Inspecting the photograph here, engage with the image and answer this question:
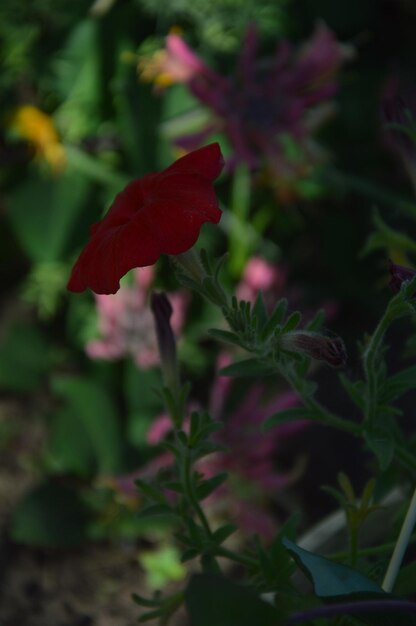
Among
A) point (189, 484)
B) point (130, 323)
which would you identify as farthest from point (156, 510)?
point (130, 323)

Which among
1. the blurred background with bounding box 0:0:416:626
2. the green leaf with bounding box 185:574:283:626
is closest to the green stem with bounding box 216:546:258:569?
the green leaf with bounding box 185:574:283:626

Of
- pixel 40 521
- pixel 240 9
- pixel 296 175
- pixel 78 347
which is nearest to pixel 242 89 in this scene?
pixel 296 175

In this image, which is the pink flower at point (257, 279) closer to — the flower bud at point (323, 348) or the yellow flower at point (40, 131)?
the yellow flower at point (40, 131)

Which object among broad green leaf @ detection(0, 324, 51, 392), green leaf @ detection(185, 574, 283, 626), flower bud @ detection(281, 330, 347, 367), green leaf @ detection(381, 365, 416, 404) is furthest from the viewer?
broad green leaf @ detection(0, 324, 51, 392)

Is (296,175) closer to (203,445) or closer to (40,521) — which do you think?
(40,521)

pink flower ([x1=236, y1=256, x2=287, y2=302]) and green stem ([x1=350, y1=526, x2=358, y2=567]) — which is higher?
green stem ([x1=350, y1=526, x2=358, y2=567])

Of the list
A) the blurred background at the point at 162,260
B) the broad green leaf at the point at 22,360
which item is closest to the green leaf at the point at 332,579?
the blurred background at the point at 162,260

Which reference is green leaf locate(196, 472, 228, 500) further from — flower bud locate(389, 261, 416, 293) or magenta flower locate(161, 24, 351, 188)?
magenta flower locate(161, 24, 351, 188)
